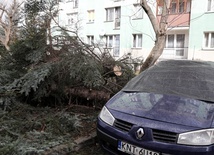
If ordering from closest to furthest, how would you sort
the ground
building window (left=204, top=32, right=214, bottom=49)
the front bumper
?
the front bumper
the ground
building window (left=204, top=32, right=214, bottom=49)

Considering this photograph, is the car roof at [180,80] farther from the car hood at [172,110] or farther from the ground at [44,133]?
the ground at [44,133]

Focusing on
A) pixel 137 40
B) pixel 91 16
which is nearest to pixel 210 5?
pixel 137 40

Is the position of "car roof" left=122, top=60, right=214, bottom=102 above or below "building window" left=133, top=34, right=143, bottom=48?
below

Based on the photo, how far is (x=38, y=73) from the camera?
4707mm

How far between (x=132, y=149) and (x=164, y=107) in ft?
2.28

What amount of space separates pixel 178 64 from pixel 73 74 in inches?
82.8

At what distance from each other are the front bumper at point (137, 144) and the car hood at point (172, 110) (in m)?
0.26

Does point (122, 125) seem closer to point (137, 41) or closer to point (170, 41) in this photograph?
point (170, 41)

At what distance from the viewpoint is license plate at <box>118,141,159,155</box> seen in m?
2.63

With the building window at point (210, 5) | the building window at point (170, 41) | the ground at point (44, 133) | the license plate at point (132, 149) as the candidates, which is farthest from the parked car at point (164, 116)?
the building window at point (170, 41)

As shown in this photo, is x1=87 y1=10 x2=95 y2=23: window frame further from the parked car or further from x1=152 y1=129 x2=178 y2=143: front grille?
x1=152 y1=129 x2=178 y2=143: front grille

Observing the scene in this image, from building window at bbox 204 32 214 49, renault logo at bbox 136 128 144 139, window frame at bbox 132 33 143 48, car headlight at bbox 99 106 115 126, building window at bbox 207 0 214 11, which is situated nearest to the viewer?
renault logo at bbox 136 128 144 139

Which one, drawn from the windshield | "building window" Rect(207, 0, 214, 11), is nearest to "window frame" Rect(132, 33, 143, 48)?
"building window" Rect(207, 0, 214, 11)

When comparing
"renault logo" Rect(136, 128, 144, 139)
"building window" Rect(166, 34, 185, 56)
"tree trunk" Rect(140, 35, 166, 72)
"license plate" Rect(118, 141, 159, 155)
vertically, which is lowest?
"license plate" Rect(118, 141, 159, 155)
